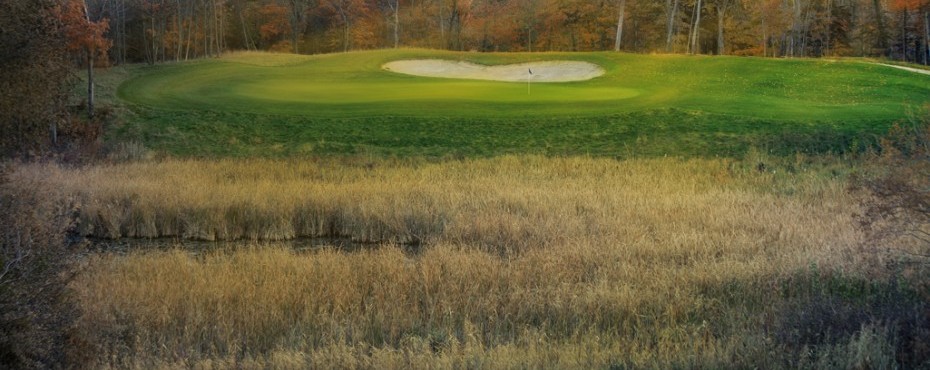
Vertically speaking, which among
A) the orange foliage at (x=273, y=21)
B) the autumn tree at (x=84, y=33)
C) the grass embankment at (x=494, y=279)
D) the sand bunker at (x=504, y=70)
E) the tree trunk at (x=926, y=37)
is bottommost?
the grass embankment at (x=494, y=279)

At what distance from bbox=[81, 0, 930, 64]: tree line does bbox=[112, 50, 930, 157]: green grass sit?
2900cm

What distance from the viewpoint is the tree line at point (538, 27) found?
6250cm

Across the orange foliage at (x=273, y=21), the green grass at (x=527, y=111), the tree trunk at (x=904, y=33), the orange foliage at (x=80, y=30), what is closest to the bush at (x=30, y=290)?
the green grass at (x=527, y=111)

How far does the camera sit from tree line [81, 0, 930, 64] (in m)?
62.5

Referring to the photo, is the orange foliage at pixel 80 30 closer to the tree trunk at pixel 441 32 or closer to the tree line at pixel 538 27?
the tree line at pixel 538 27

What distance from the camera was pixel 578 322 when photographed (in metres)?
7.57

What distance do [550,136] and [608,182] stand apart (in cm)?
661

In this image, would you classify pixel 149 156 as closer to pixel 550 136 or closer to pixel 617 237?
pixel 550 136

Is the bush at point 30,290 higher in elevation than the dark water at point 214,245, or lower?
higher

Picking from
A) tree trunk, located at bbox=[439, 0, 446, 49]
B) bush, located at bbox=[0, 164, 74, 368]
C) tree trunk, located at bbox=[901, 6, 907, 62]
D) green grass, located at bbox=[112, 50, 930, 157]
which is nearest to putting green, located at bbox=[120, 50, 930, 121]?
green grass, located at bbox=[112, 50, 930, 157]

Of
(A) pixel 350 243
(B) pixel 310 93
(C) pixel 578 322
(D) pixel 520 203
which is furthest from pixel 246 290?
(B) pixel 310 93

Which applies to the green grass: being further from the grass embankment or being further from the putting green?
the grass embankment

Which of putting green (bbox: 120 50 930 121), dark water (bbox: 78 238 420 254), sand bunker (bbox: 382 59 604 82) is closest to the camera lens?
dark water (bbox: 78 238 420 254)

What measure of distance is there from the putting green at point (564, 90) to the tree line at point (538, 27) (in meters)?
25.9
